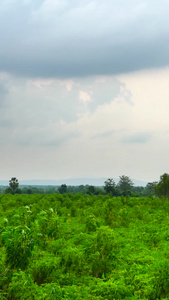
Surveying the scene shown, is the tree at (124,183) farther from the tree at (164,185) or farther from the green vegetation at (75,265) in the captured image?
the green vegetation at (75,265)

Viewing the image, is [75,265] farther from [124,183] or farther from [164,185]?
[124,183]

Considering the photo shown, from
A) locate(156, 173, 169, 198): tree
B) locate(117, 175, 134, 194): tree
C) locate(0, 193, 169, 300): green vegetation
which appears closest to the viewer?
locate(0, 193, 169, 300): green vegetation

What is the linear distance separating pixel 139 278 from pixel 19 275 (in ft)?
15.6

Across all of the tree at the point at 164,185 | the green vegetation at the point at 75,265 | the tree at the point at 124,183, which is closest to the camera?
the green vegetation at the point at 75,265

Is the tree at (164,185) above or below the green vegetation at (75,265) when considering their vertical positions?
above

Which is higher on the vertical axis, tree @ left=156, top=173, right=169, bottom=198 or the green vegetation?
tree @ left=156, top=173, right=169, bottom=198

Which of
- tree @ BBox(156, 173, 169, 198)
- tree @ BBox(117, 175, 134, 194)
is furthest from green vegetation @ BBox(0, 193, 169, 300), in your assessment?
tree @ BBox(117, 175, 134, 194)

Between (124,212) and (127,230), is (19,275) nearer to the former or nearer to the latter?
(127,230)

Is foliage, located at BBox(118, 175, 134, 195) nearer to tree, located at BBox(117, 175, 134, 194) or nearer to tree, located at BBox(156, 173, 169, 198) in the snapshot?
tree, located at BBox(117, 175, 134, 194)

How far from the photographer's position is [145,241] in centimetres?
2039

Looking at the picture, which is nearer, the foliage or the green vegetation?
the green vegetation

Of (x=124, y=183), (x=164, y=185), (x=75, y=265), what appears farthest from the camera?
(x=124, y=183)

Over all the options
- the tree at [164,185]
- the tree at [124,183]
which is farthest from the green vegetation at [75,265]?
the tree at [124,183]

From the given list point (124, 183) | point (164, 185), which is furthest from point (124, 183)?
point (164, 185)
